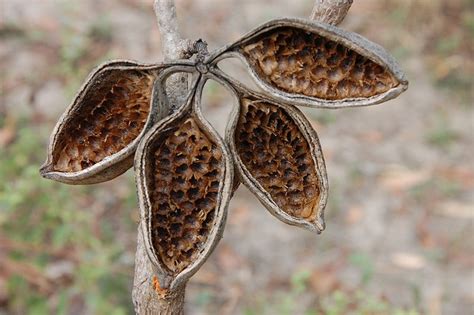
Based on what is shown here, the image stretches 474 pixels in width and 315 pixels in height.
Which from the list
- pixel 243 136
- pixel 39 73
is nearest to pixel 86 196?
pixel 39 73

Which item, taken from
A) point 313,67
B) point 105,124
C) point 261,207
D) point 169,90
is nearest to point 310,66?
point 313,67

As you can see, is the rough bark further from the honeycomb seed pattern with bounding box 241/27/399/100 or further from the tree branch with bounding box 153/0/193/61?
the honeycomb seed pattern with bounding box 241/27/399/100

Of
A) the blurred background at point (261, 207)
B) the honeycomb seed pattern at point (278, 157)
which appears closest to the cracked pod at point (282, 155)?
the honeycomb seed pattern at point (278, 157)

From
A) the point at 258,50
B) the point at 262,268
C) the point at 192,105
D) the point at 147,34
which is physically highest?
the point at 147,34

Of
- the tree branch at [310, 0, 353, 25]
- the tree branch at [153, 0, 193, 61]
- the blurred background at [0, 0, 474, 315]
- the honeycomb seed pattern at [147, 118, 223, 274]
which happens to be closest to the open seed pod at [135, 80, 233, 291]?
the honeycomb seed pattern at [147, 118, 223, 274]

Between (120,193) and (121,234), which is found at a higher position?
(120,193)

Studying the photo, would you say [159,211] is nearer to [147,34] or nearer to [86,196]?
[86,196]
